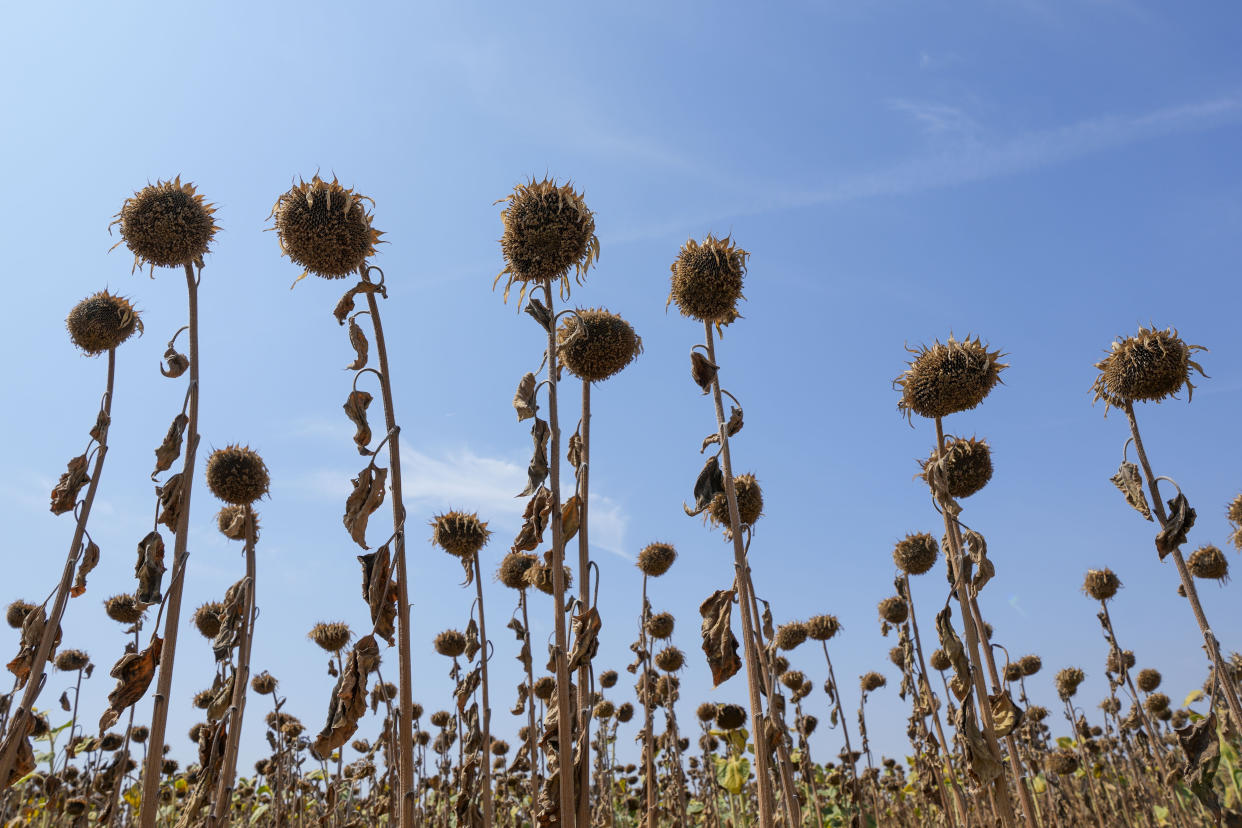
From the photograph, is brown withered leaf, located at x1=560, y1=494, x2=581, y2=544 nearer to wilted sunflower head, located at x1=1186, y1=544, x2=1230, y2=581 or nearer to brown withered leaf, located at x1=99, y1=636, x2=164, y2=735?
brown withered leaf, located at x1=99, y1=636, x2=164, y2=735

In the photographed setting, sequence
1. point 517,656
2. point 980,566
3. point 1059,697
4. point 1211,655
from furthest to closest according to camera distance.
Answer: point 1059,697 → point 517,656 → point 1211,655 → point 980,566

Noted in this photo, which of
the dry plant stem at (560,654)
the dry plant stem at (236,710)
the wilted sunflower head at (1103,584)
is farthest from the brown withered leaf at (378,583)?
the wilted sunflower head at (1103,584)

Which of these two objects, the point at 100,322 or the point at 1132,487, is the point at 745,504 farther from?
the point at 100,322

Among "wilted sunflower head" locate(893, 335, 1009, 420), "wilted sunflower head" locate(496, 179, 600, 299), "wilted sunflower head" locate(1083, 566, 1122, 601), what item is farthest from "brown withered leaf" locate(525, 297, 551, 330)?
"wilted sunflower head" locate(1083, 566, 1122, 601)

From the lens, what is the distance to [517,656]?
7.02 metres

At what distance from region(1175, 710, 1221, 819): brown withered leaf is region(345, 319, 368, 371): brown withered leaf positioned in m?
5.04

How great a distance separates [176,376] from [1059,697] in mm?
12877

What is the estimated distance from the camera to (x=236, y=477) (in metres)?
5.86

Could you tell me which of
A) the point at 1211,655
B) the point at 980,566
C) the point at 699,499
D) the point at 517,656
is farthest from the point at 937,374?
the point at 517,656

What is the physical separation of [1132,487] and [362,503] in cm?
454

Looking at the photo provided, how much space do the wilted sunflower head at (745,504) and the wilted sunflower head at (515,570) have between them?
2.40m

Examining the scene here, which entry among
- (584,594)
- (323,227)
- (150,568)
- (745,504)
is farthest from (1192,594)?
(150,568)

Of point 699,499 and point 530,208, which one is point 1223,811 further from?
point 530,208

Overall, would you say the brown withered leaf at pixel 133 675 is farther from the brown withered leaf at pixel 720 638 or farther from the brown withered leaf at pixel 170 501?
the brown withered leaf at pixel 720 638
